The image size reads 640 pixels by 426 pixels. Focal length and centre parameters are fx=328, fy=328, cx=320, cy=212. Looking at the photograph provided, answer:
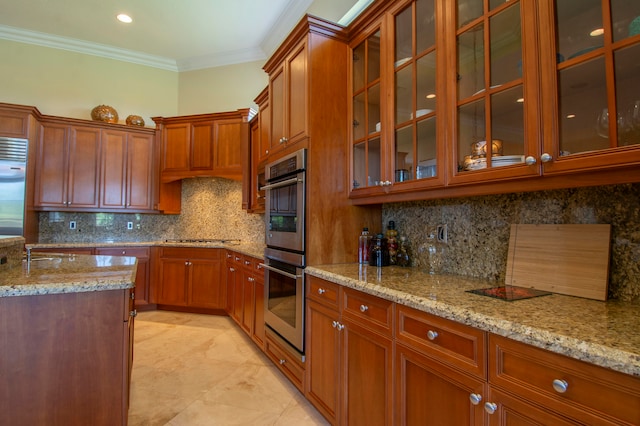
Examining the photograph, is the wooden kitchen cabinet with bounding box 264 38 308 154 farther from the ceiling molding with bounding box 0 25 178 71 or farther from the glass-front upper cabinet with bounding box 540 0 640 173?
the ceiling molding with bounding box 0 25 178 71

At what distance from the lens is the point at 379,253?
213cm

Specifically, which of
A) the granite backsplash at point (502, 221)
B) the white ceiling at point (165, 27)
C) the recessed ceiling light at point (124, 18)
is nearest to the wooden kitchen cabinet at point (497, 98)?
the granite backsplash at point (502, 221)

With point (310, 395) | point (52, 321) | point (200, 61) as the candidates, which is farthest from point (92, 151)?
point (310, 395)

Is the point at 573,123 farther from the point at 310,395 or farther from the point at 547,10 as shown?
the point at 310,395

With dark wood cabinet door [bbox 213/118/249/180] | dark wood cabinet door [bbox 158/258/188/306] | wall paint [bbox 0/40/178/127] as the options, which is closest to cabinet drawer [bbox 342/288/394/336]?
dark wood cabinet door [bbox 213/118/249/180]

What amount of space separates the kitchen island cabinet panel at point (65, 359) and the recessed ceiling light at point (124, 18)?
386 cm

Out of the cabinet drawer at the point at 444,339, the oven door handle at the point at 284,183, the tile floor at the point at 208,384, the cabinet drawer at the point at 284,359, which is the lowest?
the tile floor at the point at 208,384

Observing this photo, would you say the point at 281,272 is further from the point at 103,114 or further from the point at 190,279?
the point at 103,114

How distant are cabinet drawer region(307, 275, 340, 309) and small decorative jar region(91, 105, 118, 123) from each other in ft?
13.1

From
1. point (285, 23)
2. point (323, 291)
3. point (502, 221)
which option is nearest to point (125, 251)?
point (323, 291)

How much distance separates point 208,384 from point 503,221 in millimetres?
2258

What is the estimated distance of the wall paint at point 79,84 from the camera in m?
4.32

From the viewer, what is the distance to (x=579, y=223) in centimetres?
134

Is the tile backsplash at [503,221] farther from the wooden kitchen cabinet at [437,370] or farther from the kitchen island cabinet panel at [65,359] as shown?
the kitchen island cabinet panel at [65,359]
